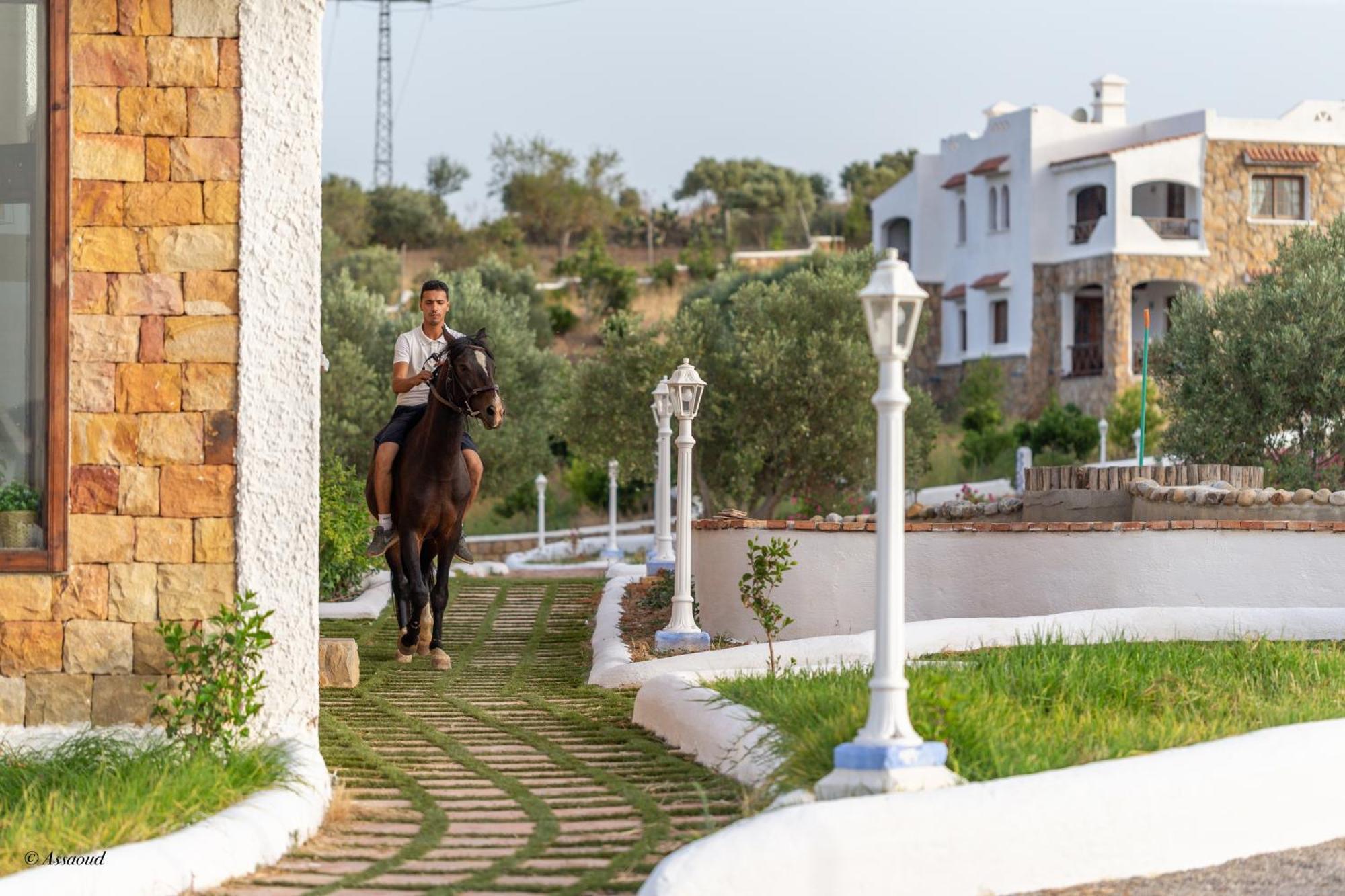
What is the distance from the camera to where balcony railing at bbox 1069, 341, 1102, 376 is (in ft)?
133

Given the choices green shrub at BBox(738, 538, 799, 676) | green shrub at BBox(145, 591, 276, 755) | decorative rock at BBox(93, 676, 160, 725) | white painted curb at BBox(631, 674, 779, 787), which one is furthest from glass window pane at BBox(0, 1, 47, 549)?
green shrub at BBox(738, 538, 799, 676)

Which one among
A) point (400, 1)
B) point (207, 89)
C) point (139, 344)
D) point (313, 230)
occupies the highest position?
point (400, 1)

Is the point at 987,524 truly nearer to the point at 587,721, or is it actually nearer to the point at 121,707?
the point at 587,721

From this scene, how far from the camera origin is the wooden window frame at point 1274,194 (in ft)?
134

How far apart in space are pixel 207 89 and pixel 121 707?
2647mm

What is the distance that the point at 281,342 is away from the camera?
288 inches

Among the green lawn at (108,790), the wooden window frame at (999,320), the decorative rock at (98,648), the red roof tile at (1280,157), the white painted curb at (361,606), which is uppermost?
the red roof tile at (1280,157)

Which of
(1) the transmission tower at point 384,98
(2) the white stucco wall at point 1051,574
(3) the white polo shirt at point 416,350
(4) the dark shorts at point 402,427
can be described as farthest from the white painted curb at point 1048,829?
(1) the transmission tower at point 384,98

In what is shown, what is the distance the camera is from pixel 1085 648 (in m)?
8.89

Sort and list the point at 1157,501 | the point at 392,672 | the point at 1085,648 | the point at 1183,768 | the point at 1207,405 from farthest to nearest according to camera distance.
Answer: the point at 1207,405
the point at 1157,501
the point at 392,672
the point at 1085,648
the point at 1183,768

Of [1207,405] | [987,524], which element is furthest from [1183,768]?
[1207,405]

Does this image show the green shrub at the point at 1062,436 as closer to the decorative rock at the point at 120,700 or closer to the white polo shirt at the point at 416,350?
the white polo shirt at the point at 416,350

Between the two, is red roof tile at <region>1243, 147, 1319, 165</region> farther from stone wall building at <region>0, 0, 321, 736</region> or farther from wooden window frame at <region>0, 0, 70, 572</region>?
wooden window frame at <region>0, 0, 70, 572</region>

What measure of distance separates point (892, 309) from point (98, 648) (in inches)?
144
